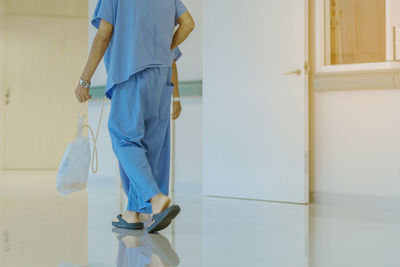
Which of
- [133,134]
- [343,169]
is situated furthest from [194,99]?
[133,134]

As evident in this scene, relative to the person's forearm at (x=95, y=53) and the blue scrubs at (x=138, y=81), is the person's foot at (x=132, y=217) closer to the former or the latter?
the blue scrubs at (x=138, y=81)

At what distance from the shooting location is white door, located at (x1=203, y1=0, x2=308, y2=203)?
455 cm

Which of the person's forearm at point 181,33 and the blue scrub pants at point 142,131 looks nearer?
the blue scrub pants at point 142,131

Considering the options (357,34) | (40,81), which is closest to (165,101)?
(357,34)

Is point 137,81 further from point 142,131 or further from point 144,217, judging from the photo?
point 144,217

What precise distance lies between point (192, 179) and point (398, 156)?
6.31 ft

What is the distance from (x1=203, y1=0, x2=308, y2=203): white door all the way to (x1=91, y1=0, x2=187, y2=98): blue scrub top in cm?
185

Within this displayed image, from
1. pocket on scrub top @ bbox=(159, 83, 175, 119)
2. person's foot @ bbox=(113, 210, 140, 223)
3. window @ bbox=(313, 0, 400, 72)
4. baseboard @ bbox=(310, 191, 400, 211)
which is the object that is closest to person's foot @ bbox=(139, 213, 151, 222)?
person's foot @ bbox=(113, 210, 140, 223)

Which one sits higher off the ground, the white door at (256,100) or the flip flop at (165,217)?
the white door at (256,100)

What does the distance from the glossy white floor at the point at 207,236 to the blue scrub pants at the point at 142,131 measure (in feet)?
0.79

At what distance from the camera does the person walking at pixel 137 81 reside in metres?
2.83

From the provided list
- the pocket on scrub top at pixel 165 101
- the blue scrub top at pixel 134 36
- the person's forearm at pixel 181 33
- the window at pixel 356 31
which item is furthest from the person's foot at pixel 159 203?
the window at pixel 356 31

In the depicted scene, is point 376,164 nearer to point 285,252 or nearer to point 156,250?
point 285,252

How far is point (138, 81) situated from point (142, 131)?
0.24 metres
